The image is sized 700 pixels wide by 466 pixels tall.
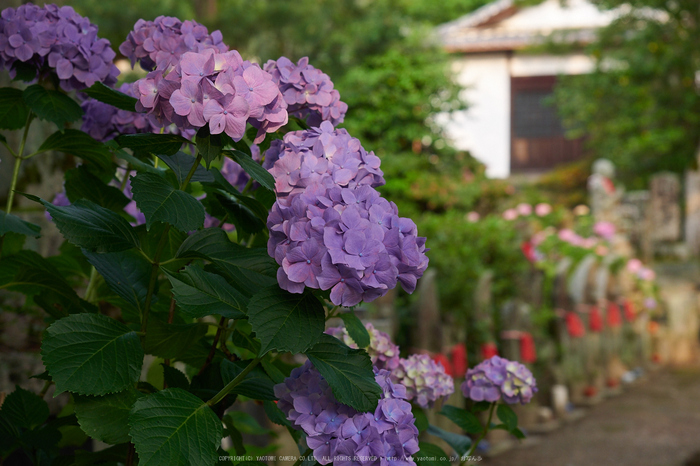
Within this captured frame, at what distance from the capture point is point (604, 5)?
35.0 feet

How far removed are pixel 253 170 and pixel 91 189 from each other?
422 mm

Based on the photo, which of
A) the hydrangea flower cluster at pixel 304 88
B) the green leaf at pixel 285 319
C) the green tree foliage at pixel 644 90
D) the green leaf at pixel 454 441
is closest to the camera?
the green leaf at pixel 285 319

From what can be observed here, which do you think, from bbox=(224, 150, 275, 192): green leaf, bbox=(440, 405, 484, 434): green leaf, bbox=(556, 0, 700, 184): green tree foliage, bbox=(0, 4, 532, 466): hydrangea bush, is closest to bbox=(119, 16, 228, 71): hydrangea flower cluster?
bbox=(0, 4, 532, 466): hydrangea bush

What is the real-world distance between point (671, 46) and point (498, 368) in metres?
10.8

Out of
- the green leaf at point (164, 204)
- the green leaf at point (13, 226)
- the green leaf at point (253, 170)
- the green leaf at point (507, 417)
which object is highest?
the green leaf at point (253, 170)

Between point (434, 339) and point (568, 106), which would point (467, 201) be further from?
point (568, 106)

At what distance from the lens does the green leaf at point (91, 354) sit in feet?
2.57

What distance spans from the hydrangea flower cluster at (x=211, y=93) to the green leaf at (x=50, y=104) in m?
0.31

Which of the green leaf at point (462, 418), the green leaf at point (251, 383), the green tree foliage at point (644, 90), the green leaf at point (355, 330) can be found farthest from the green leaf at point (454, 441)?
the green tree foliage at point (644, 90)

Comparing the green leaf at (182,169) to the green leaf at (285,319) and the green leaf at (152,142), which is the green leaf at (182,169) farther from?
the green leaf at (285,319)

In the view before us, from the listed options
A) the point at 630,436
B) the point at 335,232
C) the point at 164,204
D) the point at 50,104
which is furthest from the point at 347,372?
the point at 630,436

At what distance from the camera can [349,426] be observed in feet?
2.62

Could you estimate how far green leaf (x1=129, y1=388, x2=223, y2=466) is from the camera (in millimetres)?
743

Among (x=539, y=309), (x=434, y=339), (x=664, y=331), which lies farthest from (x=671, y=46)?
(x=434, y=339)
